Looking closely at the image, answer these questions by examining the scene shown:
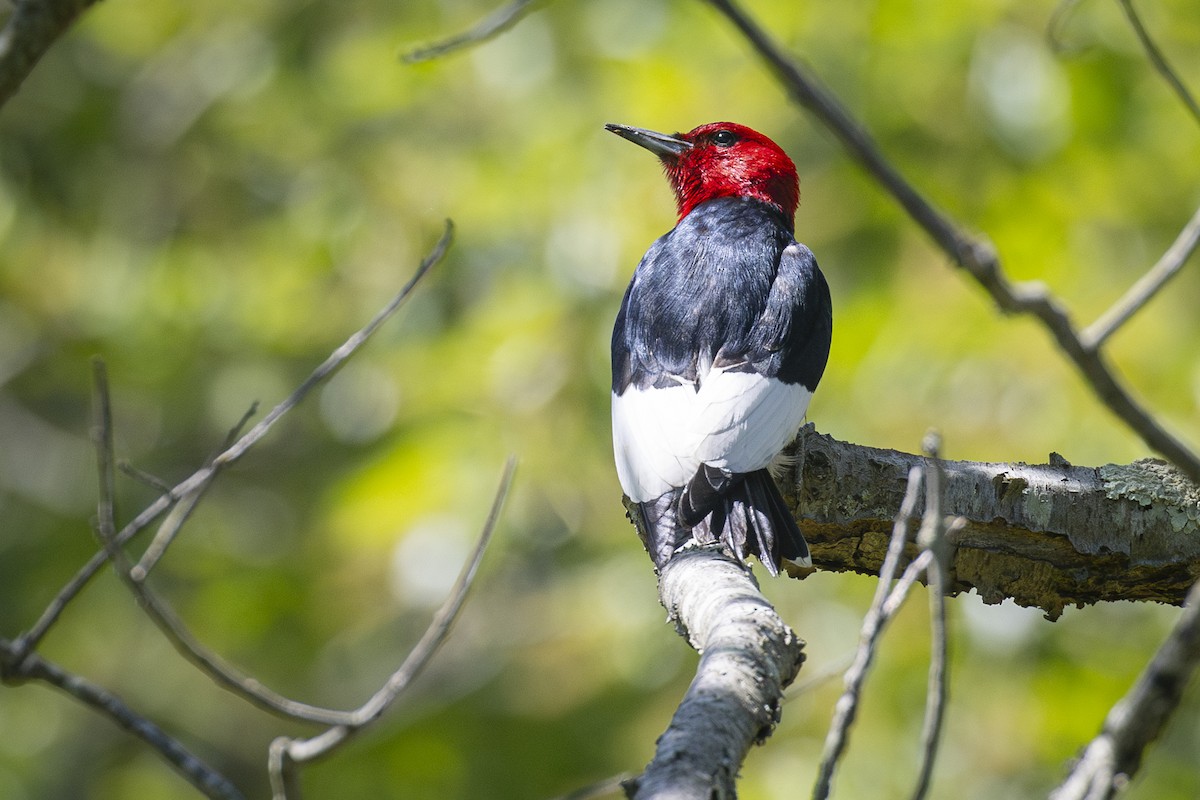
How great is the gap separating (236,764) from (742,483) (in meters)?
5.08

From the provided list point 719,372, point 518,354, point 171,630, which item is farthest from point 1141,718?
point 518,354

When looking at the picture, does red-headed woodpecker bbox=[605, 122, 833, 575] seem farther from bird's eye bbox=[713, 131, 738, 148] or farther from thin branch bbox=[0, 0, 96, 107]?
thin branch bbox=[0, 0, 96, 107]

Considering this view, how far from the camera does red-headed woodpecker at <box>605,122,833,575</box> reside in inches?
117

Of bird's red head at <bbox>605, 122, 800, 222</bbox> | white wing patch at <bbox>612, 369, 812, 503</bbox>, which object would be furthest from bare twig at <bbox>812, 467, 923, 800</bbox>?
bird's red head at <bbox>605, 122, 800, 222</bbox>

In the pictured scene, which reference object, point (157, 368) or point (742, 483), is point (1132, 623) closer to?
point (742, 483)

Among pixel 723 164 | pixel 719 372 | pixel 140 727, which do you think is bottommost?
pixel 140 727

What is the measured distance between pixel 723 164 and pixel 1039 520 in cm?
210

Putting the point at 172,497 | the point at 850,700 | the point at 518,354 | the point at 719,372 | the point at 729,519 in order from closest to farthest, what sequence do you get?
the point at 850,700, the point at 172,497, the point at 729,519, the point at 719,372, the point at 518,354

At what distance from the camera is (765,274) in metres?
3.77

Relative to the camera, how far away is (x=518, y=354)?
4.50 metres

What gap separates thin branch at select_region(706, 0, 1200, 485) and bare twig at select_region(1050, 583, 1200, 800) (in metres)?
0.18

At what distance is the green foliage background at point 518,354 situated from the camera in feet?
12.4

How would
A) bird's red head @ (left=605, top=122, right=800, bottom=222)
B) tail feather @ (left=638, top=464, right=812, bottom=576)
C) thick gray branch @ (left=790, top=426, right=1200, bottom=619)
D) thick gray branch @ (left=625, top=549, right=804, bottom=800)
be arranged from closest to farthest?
thick gray branch @ (left=625, top=549, right=804, bottom=800)
tail feather @ (left=638, top=464, right=812, bottom=576)
thick gray branch @ (left=790, top=426, right=1200, bottom=619)
bird's red head @ (left=605, top=122, right=800, bottom=222)

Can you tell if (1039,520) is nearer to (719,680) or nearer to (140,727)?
(719,680)
